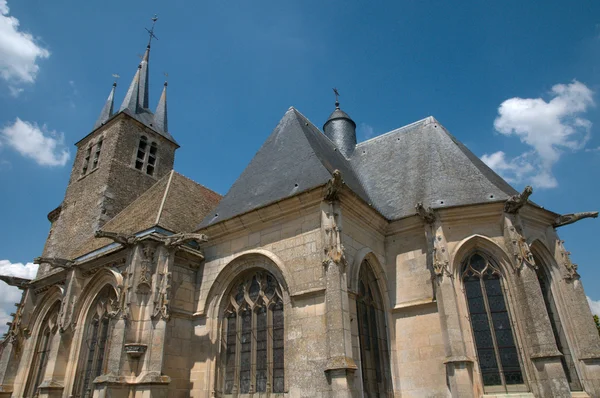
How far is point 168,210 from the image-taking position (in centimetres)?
1034

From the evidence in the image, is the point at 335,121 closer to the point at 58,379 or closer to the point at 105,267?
the point at 105,267

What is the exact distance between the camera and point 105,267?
933cm

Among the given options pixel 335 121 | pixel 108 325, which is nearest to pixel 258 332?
pixel 108 325

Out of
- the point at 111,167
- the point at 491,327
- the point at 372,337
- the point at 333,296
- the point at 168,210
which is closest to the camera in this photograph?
the point at 333,296

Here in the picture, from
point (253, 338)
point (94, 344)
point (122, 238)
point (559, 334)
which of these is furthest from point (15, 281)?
point (559, 334)

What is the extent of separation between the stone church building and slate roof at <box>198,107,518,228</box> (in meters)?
0.06

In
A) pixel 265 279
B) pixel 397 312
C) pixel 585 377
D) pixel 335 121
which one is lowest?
pixel 585 377

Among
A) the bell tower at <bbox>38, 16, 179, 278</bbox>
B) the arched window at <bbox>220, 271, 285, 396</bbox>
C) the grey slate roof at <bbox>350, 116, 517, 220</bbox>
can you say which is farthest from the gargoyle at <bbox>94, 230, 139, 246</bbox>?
the bell tower at <bbox>38, 16, 179, 278</bbox>

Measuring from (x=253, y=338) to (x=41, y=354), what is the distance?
723cm

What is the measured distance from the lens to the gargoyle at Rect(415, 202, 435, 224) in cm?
805

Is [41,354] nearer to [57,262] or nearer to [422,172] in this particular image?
[57,262]

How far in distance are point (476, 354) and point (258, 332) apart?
3.97 m

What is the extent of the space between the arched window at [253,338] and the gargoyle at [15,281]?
7543 millimetres

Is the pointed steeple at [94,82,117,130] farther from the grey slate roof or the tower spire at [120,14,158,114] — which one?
the grey slate roof
